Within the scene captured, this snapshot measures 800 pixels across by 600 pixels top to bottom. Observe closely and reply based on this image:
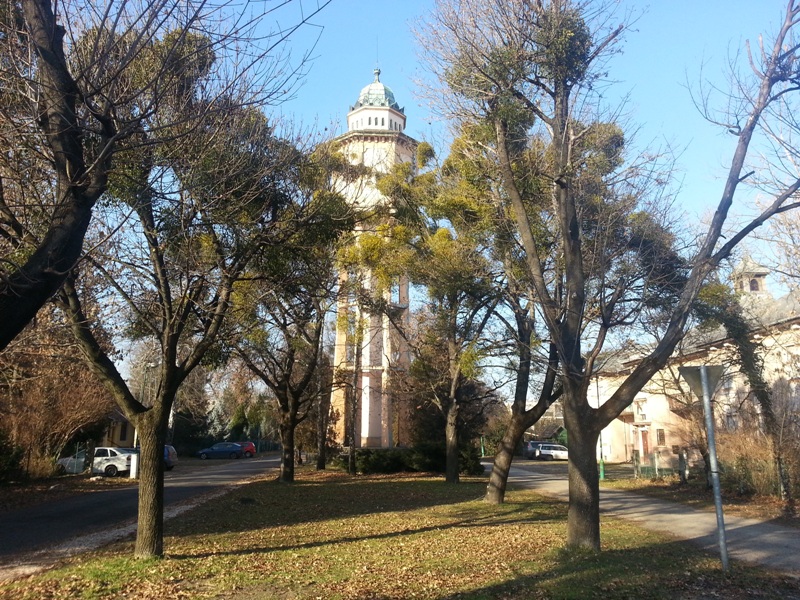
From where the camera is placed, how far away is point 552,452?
49.2 m

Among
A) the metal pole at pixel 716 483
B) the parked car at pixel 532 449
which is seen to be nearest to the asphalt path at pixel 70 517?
the metal pole at pixel 716 483

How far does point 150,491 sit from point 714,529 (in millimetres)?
10782

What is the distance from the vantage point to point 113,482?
2578cm

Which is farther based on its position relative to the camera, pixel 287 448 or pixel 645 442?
pixel 645 442

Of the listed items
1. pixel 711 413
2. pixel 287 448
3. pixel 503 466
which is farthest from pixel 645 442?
pixel 711 413

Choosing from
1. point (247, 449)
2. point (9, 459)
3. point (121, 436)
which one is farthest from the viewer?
point (247, 449)

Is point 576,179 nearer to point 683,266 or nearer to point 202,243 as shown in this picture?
point 683,266

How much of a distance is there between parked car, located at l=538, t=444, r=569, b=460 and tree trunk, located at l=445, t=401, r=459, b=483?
2767cm

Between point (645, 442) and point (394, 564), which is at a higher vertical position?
point (645, 442)

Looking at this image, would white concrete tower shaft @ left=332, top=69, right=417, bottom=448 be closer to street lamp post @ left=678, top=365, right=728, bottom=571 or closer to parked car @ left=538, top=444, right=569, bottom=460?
street lamp post @ left=678, top=365, right=728, bottom=571

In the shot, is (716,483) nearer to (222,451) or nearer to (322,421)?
(322,421)

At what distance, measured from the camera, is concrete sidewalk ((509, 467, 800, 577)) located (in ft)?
33.4

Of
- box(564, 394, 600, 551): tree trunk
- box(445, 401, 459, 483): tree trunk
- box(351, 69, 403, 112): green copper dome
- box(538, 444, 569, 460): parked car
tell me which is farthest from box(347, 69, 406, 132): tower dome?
box(538, 444, 569, 460): parked car

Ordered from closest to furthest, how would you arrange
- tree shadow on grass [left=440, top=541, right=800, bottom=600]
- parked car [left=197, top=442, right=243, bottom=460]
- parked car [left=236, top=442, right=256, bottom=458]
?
tree shadow on grass [left=440, top=541, right=800, bottom=600], parked car [left=197, top=442, right=243, bottom=460], parked car [left=236, top=442, right=256, bottom=458]
